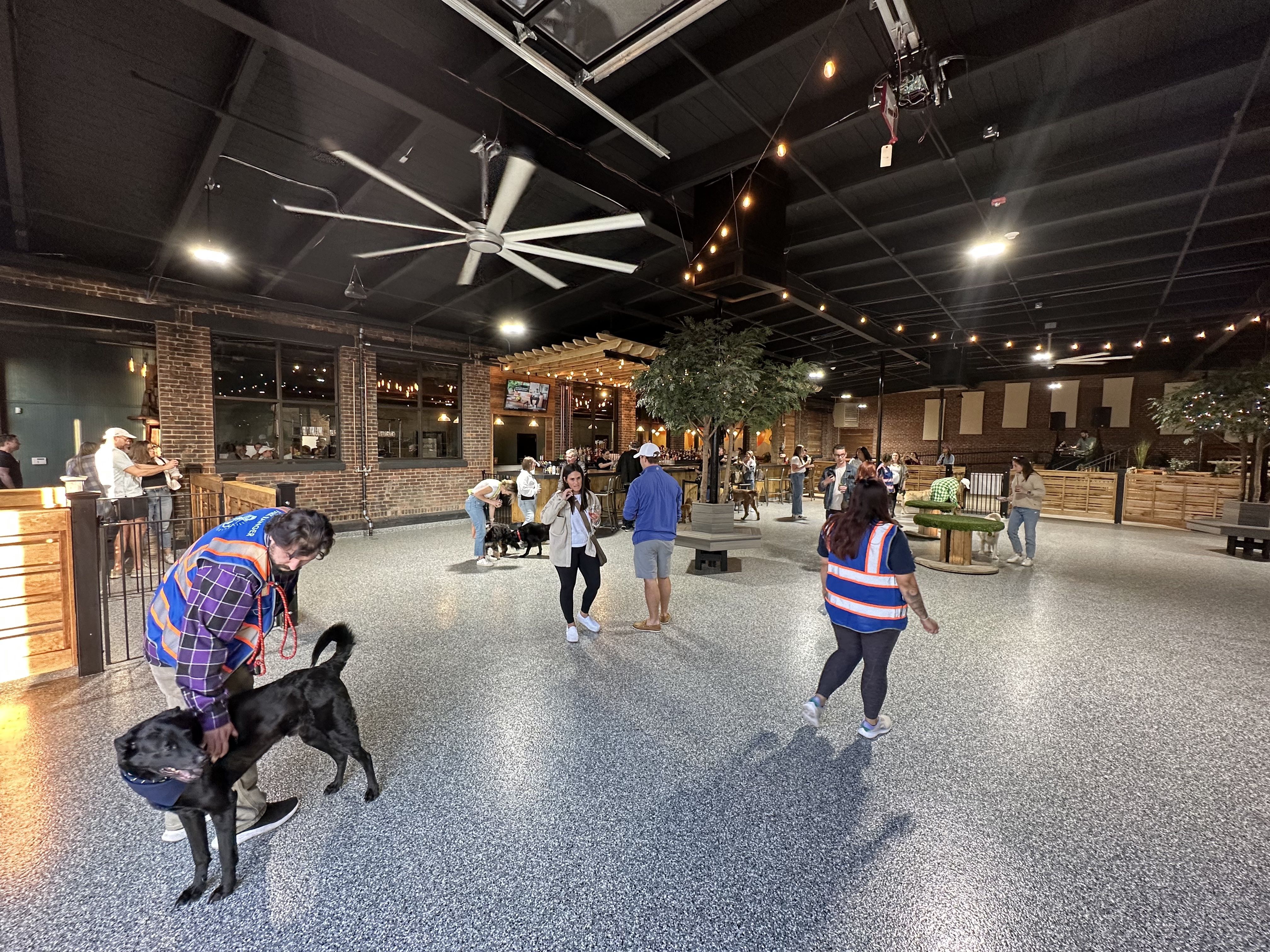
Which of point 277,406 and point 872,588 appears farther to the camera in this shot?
point 277,406

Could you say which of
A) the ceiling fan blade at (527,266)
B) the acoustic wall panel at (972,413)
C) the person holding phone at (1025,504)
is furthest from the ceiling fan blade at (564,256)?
the acoustic wall panel at (972,413)

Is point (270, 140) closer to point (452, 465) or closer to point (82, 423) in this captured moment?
point (452, 465)

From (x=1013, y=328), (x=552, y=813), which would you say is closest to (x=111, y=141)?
(x=552, y=813)

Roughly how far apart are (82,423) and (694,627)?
36.7 ft

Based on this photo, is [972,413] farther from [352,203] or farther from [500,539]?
[352,203]

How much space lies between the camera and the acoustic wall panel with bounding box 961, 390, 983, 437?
59.1ft

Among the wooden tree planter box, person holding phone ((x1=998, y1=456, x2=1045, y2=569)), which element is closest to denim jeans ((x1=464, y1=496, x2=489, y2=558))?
person holding phone ((x1=998, y1=456, x2=1045, y2=569))

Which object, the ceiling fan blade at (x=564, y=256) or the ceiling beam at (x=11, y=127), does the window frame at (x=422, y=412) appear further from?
the ceiling fan blade at (x=564, y=256)

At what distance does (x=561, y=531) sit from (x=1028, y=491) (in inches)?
260

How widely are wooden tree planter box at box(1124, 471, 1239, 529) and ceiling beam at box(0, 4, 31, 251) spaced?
17.4 metres

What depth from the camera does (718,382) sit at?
19.7ft

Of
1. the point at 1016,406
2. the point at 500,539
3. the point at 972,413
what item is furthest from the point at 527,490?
the point at 1016,406

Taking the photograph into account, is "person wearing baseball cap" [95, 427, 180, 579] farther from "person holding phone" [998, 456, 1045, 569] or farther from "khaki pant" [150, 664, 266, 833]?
"person holding phone" [998, 456, 1045, 569]

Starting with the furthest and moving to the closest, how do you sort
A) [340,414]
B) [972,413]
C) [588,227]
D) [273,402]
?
[972,413], [340,414], [273,402], [588,227]
